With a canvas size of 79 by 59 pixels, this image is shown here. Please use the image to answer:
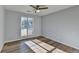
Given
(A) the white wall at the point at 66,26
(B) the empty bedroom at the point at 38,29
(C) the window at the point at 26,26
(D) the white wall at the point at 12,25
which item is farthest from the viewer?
(C) the window at the point at 26,26

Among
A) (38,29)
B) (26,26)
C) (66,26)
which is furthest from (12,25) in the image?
(66,26)

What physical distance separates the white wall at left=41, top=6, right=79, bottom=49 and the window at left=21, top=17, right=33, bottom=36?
1641mm

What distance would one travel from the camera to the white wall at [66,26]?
3111 mm

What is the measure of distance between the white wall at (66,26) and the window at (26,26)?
1641 mm

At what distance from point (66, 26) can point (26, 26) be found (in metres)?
2.91

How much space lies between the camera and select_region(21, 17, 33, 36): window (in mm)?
5082

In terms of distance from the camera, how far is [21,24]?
4.95 meters

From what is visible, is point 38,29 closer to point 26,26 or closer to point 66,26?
point 26,26

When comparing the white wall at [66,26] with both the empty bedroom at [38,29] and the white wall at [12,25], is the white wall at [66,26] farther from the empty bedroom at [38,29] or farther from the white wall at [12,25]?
the white wall at [12,25]

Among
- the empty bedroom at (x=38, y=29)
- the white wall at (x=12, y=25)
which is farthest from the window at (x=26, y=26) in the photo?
the white wall at (x=12, y=25)

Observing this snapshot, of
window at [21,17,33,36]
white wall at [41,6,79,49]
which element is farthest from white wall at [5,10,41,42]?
white wall at [41,6,79,49]

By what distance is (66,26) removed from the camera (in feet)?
11.8
